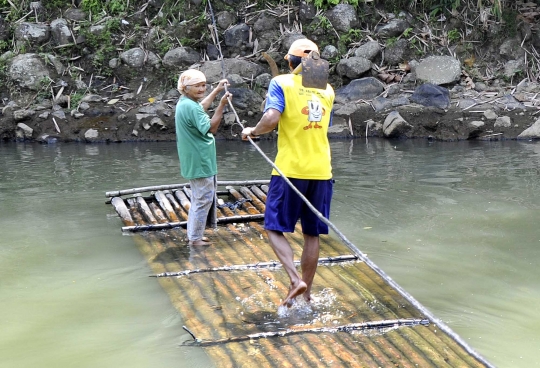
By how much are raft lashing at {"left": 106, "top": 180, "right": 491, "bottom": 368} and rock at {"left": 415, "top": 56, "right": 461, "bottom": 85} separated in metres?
7.53

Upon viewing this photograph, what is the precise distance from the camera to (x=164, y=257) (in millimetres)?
5707

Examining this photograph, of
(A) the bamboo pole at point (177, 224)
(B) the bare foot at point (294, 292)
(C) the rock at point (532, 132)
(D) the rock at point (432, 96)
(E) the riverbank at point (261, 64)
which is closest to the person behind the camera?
(B) the bare foot at point (294, 292)

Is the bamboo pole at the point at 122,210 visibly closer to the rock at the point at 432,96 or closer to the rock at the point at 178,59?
the rock at the point at 178,59

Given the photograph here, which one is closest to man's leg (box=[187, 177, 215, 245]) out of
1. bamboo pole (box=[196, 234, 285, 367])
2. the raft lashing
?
the raft lashing

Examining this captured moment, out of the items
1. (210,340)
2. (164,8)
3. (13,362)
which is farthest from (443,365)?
(164,8)

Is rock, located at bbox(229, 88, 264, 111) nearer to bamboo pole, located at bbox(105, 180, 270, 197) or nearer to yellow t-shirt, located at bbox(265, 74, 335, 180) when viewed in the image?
bamboo pole, located at bbox(105, 180, 270, 197)

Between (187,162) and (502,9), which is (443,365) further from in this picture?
(502,9)

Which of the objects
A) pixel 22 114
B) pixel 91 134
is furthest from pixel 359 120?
pixel 22 114

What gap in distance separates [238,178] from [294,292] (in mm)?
5267

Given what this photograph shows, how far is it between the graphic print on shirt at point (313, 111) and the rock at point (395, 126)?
8178 mm

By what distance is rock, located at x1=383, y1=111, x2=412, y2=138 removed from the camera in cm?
1220

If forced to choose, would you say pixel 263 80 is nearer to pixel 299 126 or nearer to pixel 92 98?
pixel 92 98

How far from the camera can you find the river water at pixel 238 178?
165 inches

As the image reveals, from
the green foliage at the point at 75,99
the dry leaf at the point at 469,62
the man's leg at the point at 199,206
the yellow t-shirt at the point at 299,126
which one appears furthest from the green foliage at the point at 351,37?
the yellow t-shirt at the point at 299,126
